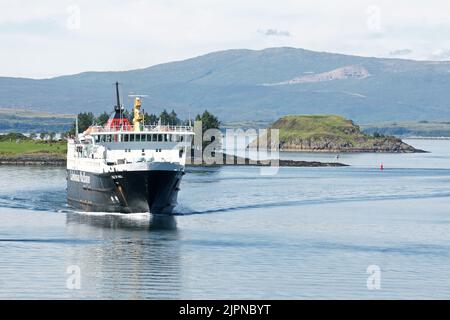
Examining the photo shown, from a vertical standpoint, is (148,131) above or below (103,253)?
above

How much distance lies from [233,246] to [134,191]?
1665cm

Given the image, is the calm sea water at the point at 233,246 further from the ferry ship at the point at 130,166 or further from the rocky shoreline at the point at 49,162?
the rocky shoreline at the point at 49,162

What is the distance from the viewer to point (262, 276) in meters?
56.7

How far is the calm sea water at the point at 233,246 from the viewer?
53.5 meters

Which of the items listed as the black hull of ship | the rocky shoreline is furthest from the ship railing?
the rocky shoreline

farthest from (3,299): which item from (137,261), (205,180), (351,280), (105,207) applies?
(205,180)

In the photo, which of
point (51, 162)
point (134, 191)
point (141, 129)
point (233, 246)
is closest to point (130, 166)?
point (134, 191)

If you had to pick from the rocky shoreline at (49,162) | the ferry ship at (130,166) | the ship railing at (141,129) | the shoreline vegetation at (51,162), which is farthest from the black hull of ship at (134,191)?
the shoreline vegetation at (51,162)

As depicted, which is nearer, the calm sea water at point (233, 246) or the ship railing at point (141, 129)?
the calm sea water at point (233, 246)

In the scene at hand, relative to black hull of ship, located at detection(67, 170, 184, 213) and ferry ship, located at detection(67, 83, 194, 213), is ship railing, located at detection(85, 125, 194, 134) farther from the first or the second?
black hull of ship, located at detection(67, 170, 184, 213)

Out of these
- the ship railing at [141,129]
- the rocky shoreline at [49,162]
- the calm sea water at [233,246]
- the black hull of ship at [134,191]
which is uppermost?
the ship railing at [141,129]
